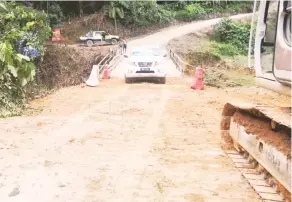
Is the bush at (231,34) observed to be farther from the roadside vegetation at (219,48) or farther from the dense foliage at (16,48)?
the dense foliage at (16,48)

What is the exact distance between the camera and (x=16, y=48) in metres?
14.0

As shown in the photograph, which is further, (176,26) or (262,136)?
(176,26)

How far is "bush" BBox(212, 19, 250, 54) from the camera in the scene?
3953cm

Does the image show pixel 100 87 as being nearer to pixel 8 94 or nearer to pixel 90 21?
pixel 8 94

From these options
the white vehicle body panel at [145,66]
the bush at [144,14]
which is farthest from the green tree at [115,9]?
the white vehicle body panel at [145,66]

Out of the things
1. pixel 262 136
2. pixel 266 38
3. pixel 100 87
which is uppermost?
pixel 266 38

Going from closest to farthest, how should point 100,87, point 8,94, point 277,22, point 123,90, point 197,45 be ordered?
point 277,22
point 8,94
point 123,90
point 100,87
point 197,45

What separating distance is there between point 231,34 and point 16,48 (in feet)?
95.8

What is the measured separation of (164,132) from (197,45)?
1084 inches

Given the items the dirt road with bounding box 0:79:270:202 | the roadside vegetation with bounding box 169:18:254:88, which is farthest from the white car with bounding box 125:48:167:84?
the dirt road with bounding box 0:79:270:202

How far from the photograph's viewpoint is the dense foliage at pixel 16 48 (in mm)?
12430

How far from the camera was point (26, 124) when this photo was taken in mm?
10266

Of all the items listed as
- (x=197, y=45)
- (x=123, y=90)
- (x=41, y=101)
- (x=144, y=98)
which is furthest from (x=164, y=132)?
(x=197, y=45)

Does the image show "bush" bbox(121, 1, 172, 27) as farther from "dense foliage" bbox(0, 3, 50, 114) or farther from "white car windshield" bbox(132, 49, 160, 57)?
"dense foliage" bbox(0, 3, 50, 114)
